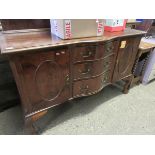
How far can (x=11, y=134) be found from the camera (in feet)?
4.22

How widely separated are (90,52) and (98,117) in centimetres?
77

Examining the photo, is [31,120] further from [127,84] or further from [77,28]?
[127,84]

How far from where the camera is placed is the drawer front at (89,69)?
120 centimetres

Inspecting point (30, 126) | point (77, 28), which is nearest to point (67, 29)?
point (77, 28)

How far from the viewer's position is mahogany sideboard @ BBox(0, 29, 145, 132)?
94 centimetres

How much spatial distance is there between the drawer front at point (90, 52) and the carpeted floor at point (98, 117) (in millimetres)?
699

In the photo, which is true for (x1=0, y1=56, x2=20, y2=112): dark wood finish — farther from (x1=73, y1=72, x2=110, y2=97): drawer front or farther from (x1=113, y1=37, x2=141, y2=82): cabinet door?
(x1=113, y1=37, x2=141, y2=82): cabinet door

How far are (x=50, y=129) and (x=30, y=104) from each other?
417mm

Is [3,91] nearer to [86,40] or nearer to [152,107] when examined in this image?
[86,40]

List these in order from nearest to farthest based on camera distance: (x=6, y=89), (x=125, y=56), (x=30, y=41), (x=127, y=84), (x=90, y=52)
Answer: (x=30, y=41) < (x=90, y=52) < (x=125, y=56) < (x=6, y=89) < (x=127, y=84)

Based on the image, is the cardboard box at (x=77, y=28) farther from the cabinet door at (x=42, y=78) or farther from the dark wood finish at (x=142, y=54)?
the dark wood finish at (x=142, y=54)

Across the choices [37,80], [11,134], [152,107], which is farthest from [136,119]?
[11,134]

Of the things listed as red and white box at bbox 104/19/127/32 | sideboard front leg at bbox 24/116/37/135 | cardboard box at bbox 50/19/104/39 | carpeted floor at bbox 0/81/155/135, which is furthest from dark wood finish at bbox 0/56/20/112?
red and white box at bbox 104/19/127/32

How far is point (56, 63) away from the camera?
106 cm
